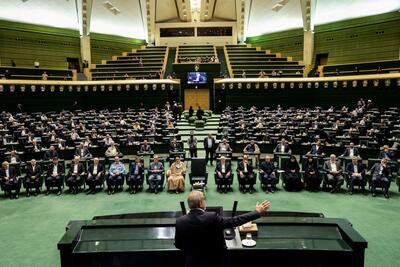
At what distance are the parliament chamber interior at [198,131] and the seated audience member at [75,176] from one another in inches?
1.6

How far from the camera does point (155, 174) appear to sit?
33.4 ft

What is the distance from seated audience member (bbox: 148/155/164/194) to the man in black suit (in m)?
7.31

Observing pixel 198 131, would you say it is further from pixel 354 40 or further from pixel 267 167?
pixel 354 40

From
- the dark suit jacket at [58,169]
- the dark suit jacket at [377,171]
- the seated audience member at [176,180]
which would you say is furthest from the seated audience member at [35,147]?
the dark suit jacket at [377,171]

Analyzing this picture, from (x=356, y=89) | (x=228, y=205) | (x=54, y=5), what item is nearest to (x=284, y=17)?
(x=356, y=89)

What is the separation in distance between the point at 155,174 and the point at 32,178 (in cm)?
346

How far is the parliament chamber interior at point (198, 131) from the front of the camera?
4031 millimetres

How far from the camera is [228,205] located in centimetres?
880

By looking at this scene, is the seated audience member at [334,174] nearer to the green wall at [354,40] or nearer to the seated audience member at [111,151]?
the seated audience member at [111,151]

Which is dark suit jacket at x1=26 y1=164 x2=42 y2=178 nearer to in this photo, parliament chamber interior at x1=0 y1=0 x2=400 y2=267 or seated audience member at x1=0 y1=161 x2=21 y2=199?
parliament chamber interior at x1=0 y1=0 x2=400 y2=267

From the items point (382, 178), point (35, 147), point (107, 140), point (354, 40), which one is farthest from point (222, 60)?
point (382, 178)

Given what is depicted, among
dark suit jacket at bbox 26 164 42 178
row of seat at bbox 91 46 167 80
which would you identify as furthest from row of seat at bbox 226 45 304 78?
dark suit jacket at bbox 26 164 42 178

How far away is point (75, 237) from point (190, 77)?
2146cm

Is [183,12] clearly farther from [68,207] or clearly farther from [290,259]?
[290,259]
